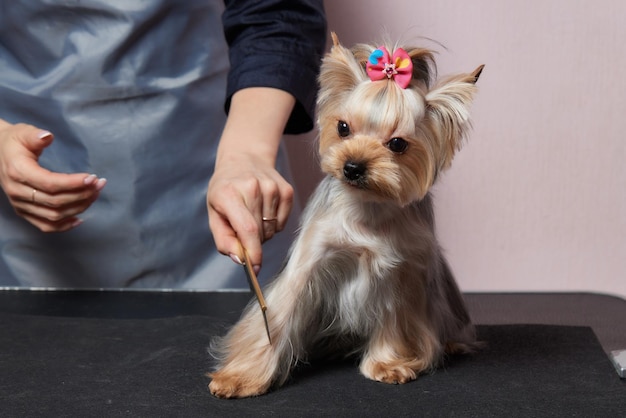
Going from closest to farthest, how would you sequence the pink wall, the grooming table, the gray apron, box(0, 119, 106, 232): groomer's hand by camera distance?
the grooming table, box(0, 119, 106, 232): groomer's hand, the gray apron, the pink wall

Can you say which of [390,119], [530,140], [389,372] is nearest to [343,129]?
[390,119]

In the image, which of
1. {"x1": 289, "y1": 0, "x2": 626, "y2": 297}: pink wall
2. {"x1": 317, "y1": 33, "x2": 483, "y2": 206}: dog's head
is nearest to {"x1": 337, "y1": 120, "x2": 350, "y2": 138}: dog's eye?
{"x1": 317, "y1": 33, "x2": 483, "y2": 206}: dog's head

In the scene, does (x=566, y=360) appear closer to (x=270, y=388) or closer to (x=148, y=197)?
(x=270, y=388)

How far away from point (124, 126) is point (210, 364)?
0.50 m

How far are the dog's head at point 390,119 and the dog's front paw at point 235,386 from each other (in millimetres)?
235

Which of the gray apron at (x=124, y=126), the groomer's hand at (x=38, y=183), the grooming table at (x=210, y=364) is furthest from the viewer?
the gray apron at (x=124, y=126)

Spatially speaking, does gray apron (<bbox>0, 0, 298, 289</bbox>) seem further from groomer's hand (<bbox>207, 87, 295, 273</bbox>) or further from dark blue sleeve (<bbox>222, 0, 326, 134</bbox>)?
groomer's hand (<bbox>207, 87, 295, 273</bbox>)

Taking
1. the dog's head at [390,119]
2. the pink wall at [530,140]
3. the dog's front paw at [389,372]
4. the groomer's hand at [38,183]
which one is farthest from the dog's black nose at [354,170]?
the pink wall at [530,140]

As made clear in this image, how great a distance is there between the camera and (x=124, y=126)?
4.59ft

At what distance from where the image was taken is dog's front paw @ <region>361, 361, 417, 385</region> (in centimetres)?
99

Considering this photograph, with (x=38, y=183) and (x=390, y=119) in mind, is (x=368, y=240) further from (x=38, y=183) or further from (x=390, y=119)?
(x=38, y=183)

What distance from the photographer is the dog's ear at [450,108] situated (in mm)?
946

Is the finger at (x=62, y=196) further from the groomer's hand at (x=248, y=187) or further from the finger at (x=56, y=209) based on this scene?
the groomer's hand at (x=248, y=187)

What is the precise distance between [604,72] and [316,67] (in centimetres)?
76
